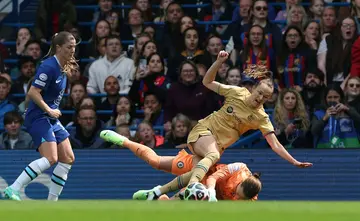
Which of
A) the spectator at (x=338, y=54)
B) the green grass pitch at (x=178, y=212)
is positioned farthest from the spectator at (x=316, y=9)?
the green grass pitch at (x=178, y=212)

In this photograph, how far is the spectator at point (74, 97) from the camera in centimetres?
1664

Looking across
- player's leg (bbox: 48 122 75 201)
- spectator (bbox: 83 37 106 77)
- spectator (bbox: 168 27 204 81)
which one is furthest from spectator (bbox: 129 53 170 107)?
player's leg (bbox: 48 122 75 201)

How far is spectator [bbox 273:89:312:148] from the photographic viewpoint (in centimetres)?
1473

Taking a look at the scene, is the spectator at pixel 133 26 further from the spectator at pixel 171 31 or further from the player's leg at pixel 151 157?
the player's leg at pixel 151 157

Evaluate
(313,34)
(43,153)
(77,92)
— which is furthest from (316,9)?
(43,153)

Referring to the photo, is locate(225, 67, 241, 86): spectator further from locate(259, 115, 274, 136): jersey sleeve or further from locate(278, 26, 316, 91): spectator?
locate(259, 115, 274, 136): jersey sleeve

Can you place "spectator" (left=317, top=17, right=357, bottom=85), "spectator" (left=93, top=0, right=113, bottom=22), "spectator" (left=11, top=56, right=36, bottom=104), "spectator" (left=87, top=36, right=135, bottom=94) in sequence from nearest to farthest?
"spectator" (left=317, top=17, right=357, bottom=85)
"spectator" (left=87, top=36, right=135, bottom=94)
"spectator" (left=11, top=56, right=36, bottom=104)
"spectator" (left=93, top=0, right=113, bottom=22)

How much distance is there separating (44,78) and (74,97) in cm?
393

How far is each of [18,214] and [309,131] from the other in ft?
24.4

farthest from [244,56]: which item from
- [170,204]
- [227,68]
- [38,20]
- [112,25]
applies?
[170,204]

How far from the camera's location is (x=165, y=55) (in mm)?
17094

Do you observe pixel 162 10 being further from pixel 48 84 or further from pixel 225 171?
pixel 225 171

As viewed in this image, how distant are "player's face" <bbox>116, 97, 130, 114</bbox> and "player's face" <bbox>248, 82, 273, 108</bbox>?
10.2 feet

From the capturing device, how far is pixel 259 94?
13219 mm
